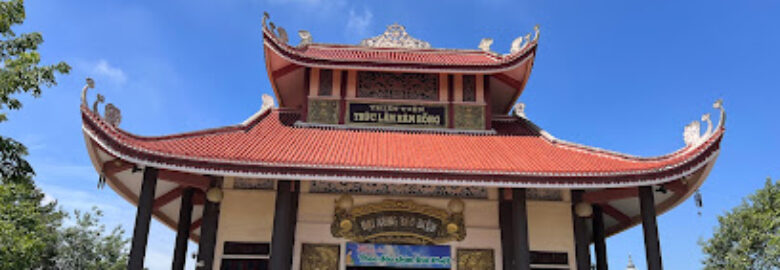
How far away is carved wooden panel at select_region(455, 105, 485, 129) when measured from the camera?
13.9 metres

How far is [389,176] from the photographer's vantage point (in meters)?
10.2

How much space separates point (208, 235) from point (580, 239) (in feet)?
27.2

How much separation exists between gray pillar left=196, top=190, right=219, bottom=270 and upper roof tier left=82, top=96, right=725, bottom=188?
62.2 inches

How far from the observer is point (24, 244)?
13.8m

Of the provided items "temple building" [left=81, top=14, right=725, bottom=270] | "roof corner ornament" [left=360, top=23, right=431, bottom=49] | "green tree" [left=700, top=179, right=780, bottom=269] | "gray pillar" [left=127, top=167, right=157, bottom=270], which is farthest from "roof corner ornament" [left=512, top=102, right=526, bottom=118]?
"green tree" [left=700, top=179, right=780, bottom=269]

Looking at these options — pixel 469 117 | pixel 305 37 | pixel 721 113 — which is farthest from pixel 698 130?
pixel 305 37

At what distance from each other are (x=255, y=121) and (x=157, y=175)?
149 inches

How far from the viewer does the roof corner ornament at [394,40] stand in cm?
1672

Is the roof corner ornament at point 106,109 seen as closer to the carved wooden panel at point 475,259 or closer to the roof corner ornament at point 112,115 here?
the roof corner ornament at point 112,115

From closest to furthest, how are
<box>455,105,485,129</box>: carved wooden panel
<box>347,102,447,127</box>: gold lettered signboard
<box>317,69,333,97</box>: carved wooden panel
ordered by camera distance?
1. <box>347,102,447,127</box>: gold lettered signboard
2. <box>455,105,485,129</box>: carved wooden panel
3. <box>317,69,333,97</box>: carved wooden panel

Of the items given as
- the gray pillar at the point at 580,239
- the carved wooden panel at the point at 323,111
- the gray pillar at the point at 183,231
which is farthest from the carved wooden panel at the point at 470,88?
the gray pillar at the point at 183,231

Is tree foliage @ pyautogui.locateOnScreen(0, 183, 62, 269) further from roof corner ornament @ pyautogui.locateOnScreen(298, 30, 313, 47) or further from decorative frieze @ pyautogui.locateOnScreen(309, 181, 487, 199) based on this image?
roof corner ornament @ pyautogui.locateOnScreen(298, 30, 313, 47)

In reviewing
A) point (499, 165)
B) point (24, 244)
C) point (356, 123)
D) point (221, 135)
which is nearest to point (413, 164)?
point (499, 165)

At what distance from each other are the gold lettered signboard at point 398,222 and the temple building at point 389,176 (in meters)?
0.03
